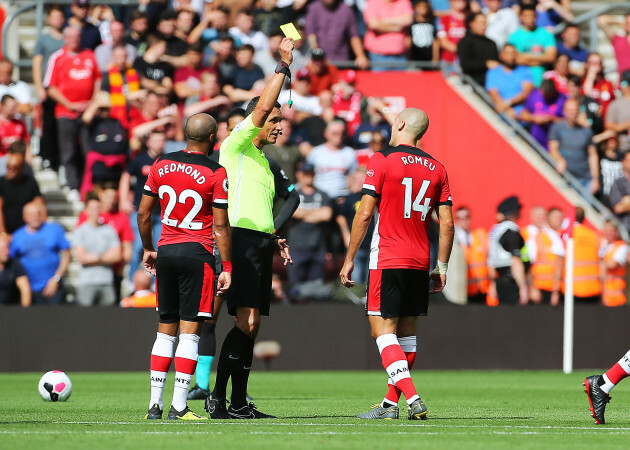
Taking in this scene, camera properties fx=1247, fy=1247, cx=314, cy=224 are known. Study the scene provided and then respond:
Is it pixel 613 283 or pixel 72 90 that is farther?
pixel 72 90

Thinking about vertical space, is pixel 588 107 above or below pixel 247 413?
above

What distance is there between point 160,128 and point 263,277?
9.24m

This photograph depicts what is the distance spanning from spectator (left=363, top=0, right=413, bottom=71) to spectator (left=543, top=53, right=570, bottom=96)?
8.51 ft

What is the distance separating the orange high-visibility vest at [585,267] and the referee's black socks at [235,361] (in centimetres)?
984

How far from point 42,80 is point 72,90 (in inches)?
43.2

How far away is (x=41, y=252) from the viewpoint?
58.2ft

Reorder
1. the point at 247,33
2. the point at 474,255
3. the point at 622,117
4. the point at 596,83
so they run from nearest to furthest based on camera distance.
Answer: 1. the point at 474,255
2. the point at 247,33
3. the point at 622,117
4. the point at 596,83

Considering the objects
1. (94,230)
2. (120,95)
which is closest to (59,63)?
(120,95)

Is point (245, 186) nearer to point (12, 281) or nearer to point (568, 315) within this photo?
point (12, 281)

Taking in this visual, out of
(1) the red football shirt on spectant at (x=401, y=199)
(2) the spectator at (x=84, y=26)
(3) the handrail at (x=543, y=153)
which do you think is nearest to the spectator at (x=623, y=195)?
(3) the handrail at (x=543, y=153)

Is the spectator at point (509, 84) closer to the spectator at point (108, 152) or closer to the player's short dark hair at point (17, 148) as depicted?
the spectator at point (108, 152)

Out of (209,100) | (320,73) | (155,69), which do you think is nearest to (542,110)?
(320,73)

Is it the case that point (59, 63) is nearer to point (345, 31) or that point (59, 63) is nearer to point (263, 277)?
point (345, 31)

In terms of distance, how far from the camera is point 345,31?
2108 centimetres
